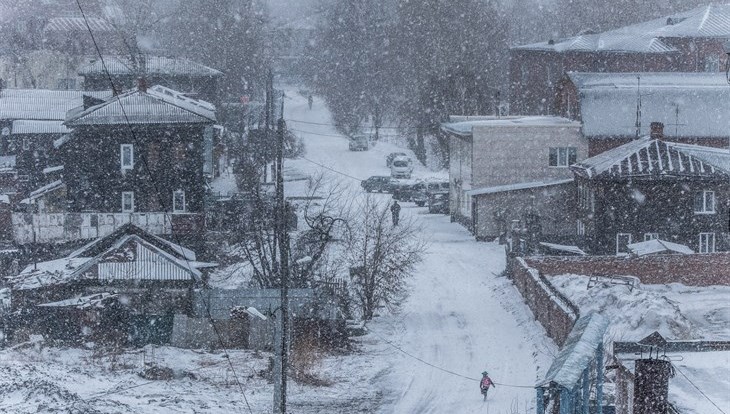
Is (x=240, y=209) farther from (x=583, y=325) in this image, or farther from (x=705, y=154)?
(x=583, y=325)

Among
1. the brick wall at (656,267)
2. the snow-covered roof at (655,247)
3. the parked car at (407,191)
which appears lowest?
the brick wall at (656,267)

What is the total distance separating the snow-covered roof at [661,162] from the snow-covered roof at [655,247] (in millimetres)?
2182

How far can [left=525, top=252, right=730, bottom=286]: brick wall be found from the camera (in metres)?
25.8

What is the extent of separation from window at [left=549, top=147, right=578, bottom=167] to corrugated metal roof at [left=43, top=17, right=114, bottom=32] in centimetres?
3680

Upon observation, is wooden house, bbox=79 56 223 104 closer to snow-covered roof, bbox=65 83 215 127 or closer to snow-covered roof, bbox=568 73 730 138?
snow-covered roof, bbox=65 83 215 127

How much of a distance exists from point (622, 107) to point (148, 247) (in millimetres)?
17857

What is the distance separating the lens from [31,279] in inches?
928

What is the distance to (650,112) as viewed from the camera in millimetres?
34094

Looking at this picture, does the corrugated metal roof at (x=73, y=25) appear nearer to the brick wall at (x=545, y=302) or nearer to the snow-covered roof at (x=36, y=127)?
the snow-covered roof at (x=36, y=127)

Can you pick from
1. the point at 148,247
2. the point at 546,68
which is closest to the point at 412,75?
the point at 546,68

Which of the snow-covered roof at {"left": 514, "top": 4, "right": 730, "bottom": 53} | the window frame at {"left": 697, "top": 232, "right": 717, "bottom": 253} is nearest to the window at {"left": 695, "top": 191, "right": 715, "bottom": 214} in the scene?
the window frame at {"left": 697, "top": 232, "right": 717, "bottom": 253}

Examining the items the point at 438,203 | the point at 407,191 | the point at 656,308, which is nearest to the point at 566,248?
the point at 656,308

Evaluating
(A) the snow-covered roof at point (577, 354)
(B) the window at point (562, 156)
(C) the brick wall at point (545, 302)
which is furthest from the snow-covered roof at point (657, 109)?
(A) the snow-covered roof at point (577, 354)

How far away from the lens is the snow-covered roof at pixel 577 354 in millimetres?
9047
